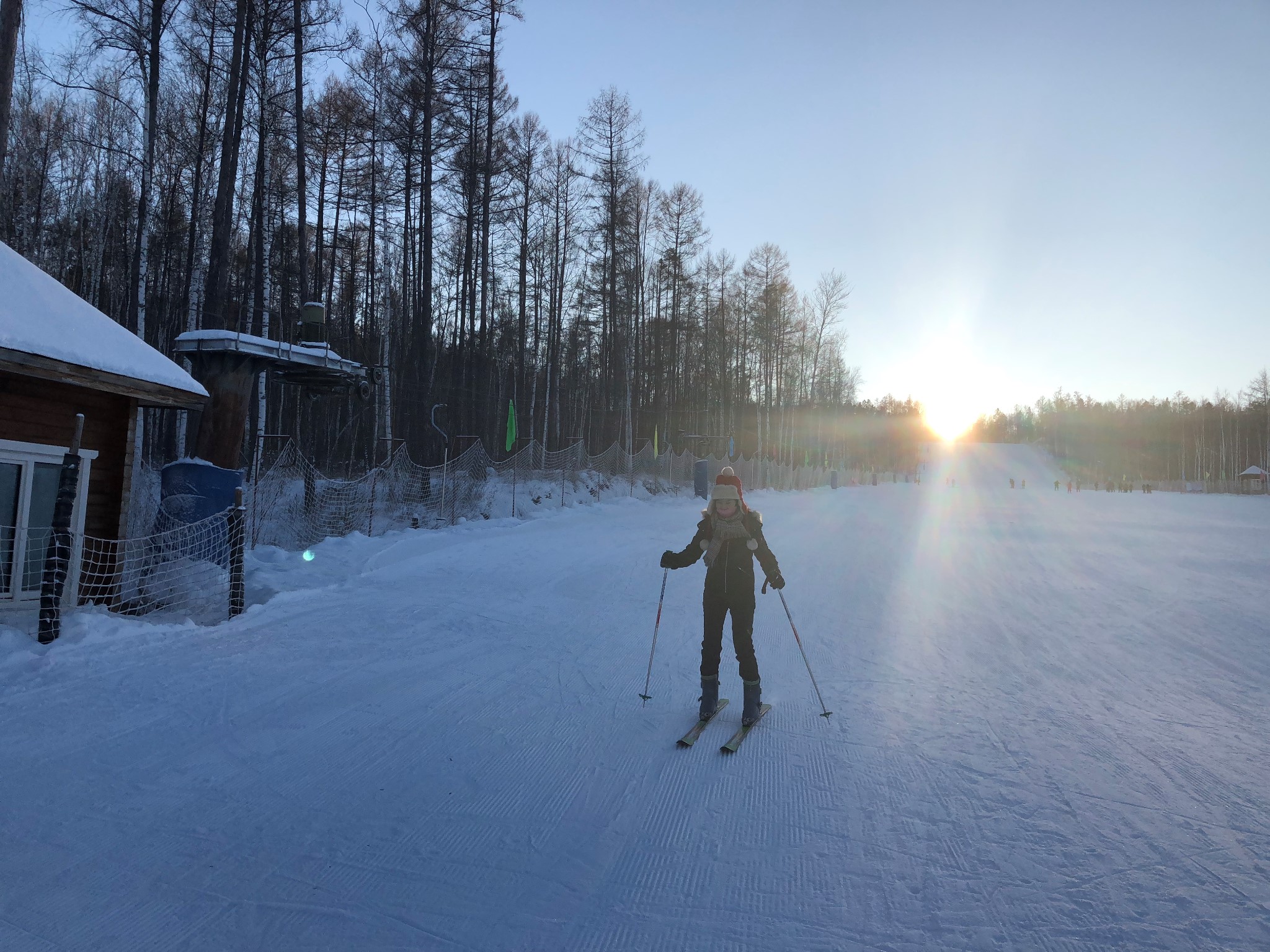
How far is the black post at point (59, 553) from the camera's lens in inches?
241

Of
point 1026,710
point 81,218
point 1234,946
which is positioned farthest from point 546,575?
point 81,218

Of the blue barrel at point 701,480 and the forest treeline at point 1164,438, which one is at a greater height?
the forest treeline at point 1164,438

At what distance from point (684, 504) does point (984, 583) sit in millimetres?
14105

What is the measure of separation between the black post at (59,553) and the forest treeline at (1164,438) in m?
84.6

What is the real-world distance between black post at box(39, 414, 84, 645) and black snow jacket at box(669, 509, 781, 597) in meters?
5.60

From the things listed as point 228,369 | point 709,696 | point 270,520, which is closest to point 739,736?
point 709,696

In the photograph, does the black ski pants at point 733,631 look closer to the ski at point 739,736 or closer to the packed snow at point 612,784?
the ski at point 739,736

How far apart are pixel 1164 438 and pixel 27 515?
108 metres

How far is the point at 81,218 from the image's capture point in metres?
21.6

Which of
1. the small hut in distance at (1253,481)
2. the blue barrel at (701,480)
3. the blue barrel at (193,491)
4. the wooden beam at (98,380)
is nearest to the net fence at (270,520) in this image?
the blue barrel at (193,491)

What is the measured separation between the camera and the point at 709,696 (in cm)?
528

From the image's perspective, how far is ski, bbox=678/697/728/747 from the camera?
15.6ft

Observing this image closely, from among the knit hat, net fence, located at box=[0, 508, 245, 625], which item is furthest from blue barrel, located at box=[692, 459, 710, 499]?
the knit hat

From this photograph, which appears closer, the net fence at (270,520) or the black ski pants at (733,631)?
the black ski pants at (733,631)
